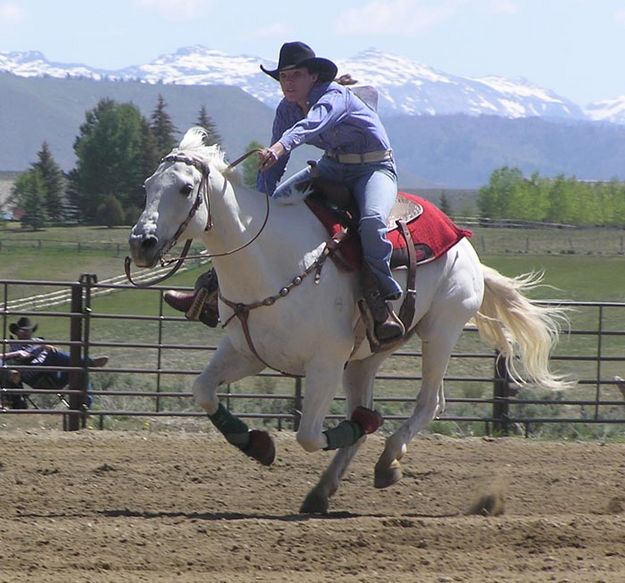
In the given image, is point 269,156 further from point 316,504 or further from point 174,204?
point 316,504

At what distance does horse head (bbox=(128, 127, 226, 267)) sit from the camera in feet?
19.3

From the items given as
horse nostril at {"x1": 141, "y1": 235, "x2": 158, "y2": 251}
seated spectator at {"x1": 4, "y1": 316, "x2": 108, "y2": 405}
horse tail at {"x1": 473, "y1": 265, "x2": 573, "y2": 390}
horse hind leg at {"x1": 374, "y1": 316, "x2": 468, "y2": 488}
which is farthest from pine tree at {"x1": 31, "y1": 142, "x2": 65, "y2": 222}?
horse nostril at {"x1": 141, "y1": 235, "x2": 158, "y2": 251}

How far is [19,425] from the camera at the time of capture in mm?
13227

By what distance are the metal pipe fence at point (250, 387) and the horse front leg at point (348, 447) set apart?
1.65 meters

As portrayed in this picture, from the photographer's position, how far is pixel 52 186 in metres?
92.8

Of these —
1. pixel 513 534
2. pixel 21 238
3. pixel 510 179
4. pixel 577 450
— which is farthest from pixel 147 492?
pixel 510 179

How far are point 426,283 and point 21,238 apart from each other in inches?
2701

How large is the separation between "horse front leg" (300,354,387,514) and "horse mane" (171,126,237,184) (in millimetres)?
1562

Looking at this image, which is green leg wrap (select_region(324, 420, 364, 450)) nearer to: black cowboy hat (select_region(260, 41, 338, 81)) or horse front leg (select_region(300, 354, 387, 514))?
horse front leg (select_region(300, 354, 387, 514))

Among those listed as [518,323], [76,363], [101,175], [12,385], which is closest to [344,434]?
[518,323]

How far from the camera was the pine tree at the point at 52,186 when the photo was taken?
87625mm

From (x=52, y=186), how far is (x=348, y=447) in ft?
288

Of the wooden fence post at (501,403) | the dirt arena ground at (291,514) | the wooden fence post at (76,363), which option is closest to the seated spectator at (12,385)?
the wooden fence post at (76,363)

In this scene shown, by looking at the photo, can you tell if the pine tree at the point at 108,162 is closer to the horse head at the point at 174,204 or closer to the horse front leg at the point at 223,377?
the horse front leg at the point at 223,377
